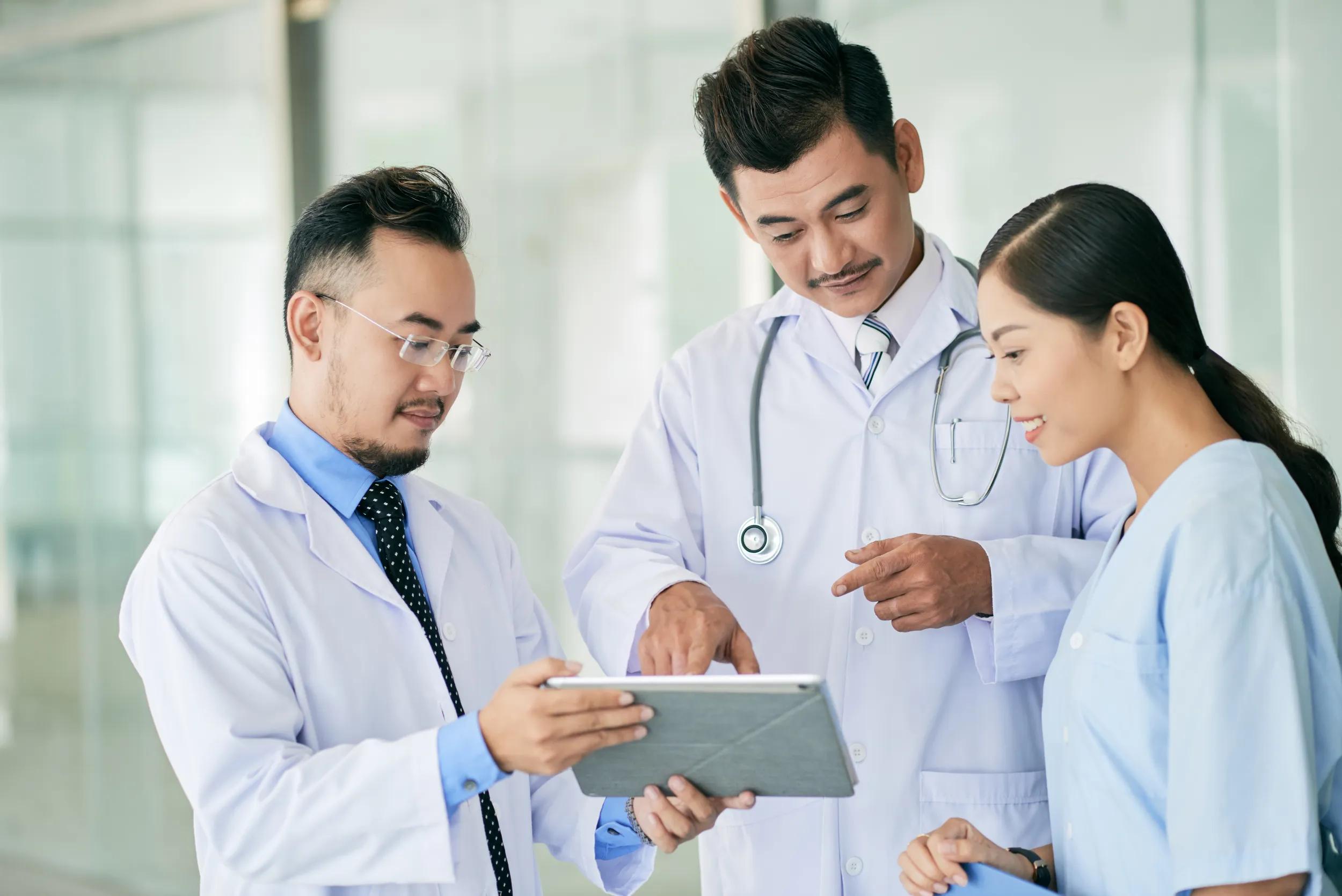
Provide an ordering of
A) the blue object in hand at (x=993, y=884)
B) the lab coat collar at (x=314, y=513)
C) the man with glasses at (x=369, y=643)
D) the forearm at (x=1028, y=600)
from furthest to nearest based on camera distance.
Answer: the forearm at (x=1028, y=600) < the lab coat collar at (x=314, y=513) < the man with glasses at (x=369, y=643) < the blue object in hand at (x=993, y=884)

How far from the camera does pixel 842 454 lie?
1836mm

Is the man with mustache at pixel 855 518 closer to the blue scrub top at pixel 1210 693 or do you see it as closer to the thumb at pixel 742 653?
the thumb at pixel 742 653

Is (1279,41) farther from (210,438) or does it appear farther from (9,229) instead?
(9,229)

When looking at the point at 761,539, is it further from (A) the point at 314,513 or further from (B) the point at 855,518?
(A) the point at 314,513

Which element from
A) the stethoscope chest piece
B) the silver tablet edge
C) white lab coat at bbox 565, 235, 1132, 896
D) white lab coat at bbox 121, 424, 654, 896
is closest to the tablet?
the silver tablet edge

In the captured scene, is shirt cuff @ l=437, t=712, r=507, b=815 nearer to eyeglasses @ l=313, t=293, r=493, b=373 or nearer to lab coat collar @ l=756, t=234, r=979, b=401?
eyeglasses @ l=313, t=293, r=493, b=373

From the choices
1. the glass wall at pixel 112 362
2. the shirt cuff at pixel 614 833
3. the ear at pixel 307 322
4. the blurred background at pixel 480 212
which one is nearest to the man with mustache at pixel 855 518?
the shirt cuff at pixel 614 833

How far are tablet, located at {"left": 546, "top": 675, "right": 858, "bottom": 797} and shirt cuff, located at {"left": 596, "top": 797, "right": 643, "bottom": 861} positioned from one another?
0.79 ft

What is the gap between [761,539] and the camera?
71.7 inches

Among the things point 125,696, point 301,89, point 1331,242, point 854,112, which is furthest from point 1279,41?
point 125,696

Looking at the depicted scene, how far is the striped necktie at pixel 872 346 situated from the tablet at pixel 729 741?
2.27ft

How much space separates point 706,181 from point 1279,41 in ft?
4.09

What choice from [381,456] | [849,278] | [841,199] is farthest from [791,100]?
[381,456]

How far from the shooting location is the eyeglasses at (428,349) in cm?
162
